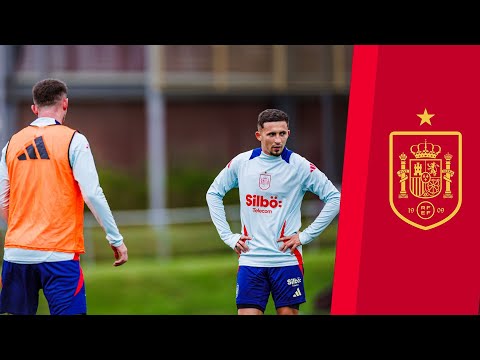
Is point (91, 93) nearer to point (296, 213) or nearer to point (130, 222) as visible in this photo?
point (130, 222)

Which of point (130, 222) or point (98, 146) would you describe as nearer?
point (130, 222)

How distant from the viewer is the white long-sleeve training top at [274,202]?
706cm

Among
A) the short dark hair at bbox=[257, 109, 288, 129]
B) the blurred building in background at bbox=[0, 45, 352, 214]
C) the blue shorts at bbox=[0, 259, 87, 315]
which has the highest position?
the blurred building in background at bbox=[0, 45, 352, 214]

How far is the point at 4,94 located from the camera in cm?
1795

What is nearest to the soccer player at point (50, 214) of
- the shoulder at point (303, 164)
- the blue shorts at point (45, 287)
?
the blue shorts at point (45, 287)

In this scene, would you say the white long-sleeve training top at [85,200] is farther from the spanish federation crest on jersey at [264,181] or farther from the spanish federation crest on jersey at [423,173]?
the spanish federation crest on jersey at [423,173]

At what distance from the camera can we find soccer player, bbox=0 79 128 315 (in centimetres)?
655

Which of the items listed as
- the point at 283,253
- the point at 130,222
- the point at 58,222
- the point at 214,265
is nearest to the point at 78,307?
the point at 58,222

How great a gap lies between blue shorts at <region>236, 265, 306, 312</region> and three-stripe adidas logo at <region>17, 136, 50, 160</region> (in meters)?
1.71

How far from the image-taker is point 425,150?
7422 mm

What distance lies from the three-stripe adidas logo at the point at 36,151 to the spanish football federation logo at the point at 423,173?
2681mm

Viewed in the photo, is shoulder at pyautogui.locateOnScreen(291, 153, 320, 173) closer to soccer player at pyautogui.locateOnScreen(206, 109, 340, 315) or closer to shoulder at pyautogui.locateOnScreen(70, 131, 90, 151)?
soccer player at pyautogui.locateOnScreen(206, 109, 340, 315)

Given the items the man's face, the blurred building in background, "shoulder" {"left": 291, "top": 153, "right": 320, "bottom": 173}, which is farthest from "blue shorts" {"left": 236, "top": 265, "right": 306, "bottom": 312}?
the blurred building in background
